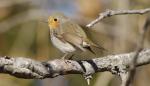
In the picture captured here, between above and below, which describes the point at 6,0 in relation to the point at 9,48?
above

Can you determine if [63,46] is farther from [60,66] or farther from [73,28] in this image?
[60,66]

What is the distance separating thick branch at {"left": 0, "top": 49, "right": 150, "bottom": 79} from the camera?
232cm

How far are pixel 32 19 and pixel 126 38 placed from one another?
1.08 metres

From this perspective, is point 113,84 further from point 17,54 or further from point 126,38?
point 17,54

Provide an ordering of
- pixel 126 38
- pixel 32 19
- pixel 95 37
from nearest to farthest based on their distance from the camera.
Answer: pixel 126 38 < pixel 32 19 < pixel 95 37

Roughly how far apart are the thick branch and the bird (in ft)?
1.49

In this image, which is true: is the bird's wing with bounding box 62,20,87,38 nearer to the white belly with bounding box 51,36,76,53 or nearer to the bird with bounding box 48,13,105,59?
the bird with bounding box 48,13,105,59

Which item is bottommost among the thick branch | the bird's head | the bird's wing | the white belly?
the thick branch

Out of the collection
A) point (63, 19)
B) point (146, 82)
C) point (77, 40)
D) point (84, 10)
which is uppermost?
point (84, 10)

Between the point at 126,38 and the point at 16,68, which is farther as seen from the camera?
the point at 126,38

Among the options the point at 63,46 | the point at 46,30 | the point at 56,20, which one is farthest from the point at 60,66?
the point at 46,30

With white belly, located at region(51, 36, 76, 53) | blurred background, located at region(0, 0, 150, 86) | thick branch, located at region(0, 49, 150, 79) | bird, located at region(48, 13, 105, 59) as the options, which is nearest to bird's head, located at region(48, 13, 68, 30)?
bird, located at region(48, 13, 105, 59)

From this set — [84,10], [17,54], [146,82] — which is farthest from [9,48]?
[146,82]

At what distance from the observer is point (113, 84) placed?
14.9 feet
